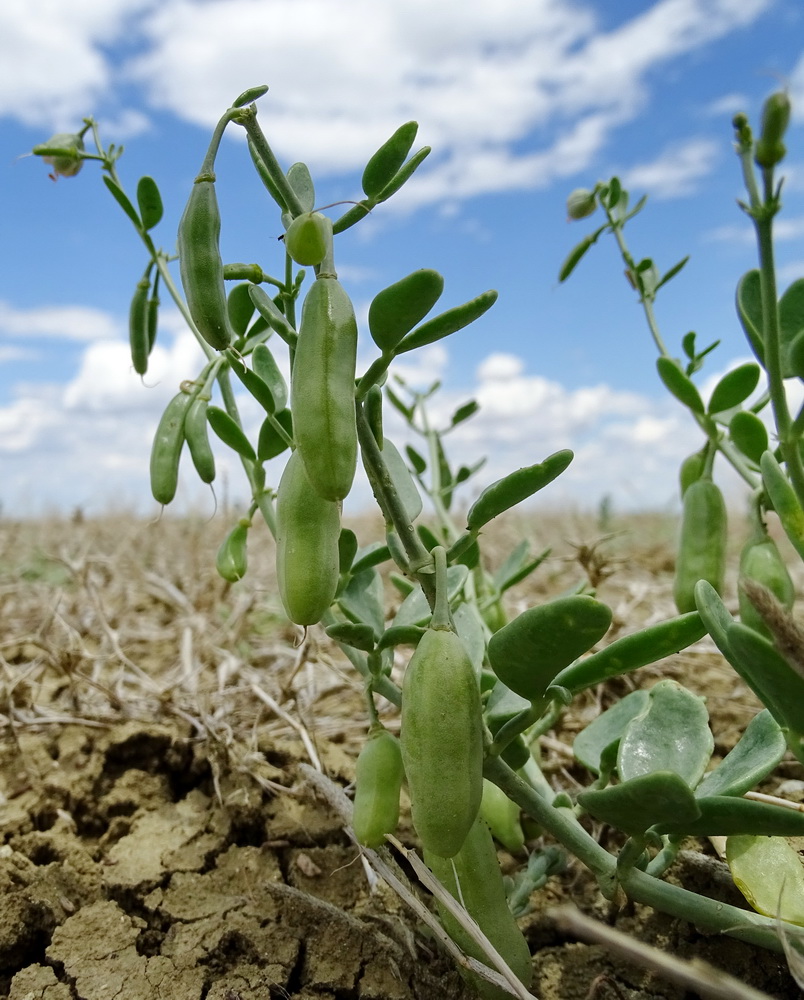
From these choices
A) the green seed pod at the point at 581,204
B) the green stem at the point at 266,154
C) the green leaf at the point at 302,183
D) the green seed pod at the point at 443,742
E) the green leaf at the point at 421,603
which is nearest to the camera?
the green seed pod at the point at 443,742

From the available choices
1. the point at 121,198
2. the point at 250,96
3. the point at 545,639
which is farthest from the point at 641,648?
the point at 121,198

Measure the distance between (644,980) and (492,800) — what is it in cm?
33

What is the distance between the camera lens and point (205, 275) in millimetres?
1119

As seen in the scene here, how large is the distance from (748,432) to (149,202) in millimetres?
1111

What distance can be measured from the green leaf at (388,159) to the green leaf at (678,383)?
632mm

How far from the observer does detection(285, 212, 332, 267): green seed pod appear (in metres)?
1.04

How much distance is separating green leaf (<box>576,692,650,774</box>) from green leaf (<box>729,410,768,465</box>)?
41 centimetres

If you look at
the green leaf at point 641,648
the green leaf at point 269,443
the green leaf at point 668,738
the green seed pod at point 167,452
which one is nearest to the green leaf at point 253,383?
the green leaf at point 269,443

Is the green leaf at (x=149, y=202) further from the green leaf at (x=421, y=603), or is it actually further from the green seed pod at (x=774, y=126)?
the green seed pod at (x=774, y=126)

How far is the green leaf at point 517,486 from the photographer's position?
1.08 metres

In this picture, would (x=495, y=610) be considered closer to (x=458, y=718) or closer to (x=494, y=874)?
(x=494, y=874)

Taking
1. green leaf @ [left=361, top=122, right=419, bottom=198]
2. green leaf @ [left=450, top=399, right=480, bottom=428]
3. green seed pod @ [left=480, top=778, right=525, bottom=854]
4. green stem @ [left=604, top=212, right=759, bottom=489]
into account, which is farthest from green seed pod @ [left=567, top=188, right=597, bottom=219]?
green seed pod @ [left=480, top=778, right=525, bottom=854]

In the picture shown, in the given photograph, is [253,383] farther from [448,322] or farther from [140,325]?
[140,325]

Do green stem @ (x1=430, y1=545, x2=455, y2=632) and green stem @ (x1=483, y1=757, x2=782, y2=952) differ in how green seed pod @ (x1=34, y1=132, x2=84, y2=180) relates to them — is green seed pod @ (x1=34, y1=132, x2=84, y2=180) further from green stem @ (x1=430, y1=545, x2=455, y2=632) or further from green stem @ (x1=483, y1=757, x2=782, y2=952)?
green stem @ (x1=483, y1=757, x2=782, y2=952)
